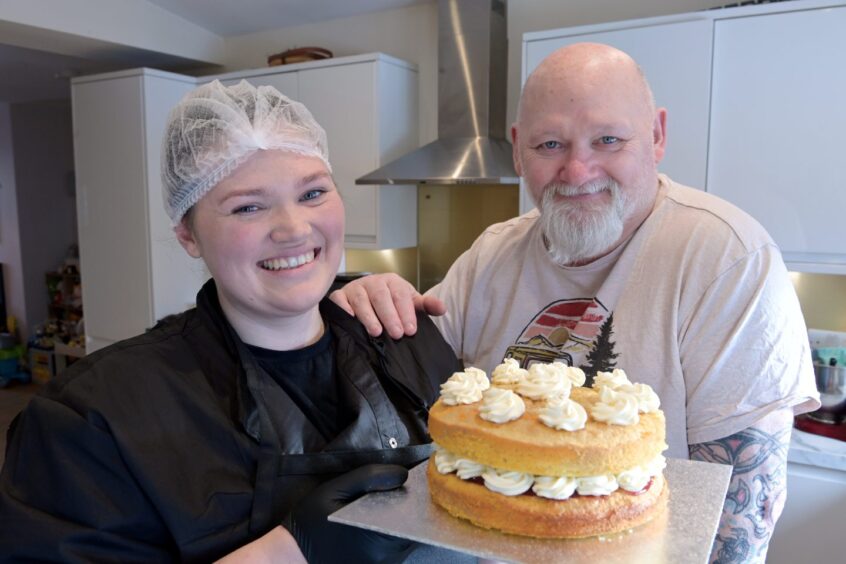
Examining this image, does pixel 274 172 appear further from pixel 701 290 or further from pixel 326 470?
pixel 701 290

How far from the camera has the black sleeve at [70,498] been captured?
78cm

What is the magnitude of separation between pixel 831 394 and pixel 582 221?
62.0 inches

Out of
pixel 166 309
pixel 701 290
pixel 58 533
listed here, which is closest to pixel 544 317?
pixel 701 290

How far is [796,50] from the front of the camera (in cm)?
211

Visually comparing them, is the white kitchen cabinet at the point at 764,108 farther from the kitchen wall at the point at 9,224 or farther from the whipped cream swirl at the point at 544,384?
the kitchen wall at the point at 9,224

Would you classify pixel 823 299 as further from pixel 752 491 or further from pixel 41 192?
pixel 41 192

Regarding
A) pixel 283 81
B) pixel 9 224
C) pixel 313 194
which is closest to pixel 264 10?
pixel 283 81

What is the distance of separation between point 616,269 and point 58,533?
1.01 m

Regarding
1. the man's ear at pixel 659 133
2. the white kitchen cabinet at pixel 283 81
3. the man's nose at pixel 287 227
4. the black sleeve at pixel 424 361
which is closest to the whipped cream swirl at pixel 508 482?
the black sleeve at pixel 424 361

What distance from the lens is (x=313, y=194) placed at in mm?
1008

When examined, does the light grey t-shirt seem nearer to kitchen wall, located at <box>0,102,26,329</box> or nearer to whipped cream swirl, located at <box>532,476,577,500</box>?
whipped cream swirl, located at <box>532,476,577,500</box>

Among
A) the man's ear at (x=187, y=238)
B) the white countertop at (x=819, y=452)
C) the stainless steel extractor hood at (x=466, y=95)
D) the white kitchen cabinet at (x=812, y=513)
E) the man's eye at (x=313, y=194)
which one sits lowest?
the white kitchen cabinet at (x=812, y=513)

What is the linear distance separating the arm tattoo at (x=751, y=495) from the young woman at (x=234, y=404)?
1.64 ft

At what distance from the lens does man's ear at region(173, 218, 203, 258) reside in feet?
3.41
